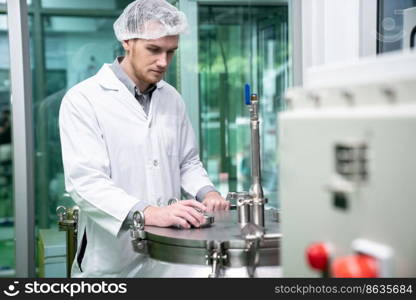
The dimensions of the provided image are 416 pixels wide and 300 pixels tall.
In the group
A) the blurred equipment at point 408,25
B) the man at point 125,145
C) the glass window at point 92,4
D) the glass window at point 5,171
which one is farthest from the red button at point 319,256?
the glass window at point 92,4

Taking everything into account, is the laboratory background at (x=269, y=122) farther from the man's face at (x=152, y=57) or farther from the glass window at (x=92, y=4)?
the man's face at (x=152, y=57)

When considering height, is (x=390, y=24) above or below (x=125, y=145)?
above

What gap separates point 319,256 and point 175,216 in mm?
709

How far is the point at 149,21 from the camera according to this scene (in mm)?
1787

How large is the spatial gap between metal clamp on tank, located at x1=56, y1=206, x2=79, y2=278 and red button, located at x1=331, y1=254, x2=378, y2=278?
131cm

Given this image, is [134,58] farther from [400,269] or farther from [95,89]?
[400,269]

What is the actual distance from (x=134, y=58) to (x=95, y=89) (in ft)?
0.47

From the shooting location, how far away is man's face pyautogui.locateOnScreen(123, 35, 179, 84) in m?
1.75

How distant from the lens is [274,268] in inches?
49.6

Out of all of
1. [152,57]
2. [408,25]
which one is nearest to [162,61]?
[152,57]

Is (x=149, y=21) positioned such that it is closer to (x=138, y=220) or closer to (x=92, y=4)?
(x=138, y=220)

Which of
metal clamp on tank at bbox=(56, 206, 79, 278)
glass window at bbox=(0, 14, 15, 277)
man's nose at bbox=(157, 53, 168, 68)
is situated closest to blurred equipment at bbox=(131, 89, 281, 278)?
man's nose at bbox=(157, 53, 168, 68)

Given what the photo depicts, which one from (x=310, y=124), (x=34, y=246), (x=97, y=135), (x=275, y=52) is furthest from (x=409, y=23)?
(x=34, y=246)

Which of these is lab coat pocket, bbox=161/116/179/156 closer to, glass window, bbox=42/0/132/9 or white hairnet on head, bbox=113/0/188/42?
white hairnet on head, bbox=113/0/188/42
